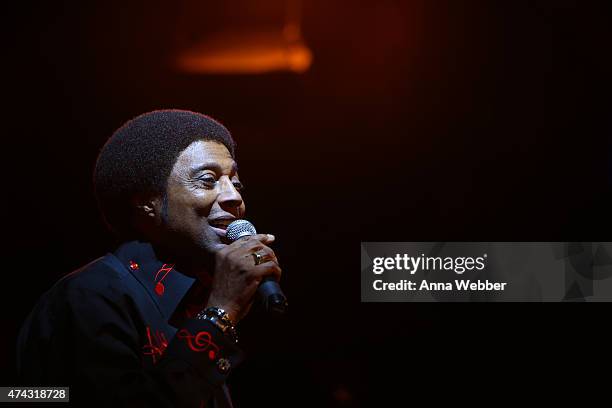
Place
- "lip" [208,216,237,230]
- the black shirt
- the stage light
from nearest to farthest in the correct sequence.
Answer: the black shirt
"lip" [208,216,237,230]
the stage light

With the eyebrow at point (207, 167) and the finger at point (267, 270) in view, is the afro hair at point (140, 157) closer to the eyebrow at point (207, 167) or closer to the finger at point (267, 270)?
the eyebrow at point (207, 167)

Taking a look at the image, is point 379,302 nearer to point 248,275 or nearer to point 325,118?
point 325,118

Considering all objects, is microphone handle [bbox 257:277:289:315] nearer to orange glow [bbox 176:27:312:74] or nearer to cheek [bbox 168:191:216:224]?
→ cheek [bbox 168:191:216:224]

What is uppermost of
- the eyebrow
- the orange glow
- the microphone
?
the orange glow

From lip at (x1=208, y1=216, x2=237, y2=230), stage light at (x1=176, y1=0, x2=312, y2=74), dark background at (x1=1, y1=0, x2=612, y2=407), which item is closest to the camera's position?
lip at (x1=208, y1=216, x2=237, y2=230)

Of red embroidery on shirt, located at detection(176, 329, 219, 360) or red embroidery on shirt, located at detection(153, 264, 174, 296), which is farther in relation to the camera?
red embroidery on shirt, located at detection(153, 264, 174, 296)

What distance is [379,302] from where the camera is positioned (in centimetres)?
355

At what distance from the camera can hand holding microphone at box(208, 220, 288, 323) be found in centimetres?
148

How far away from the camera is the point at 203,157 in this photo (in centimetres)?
179

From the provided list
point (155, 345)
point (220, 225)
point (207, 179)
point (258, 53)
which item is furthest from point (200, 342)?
point (258, 53)

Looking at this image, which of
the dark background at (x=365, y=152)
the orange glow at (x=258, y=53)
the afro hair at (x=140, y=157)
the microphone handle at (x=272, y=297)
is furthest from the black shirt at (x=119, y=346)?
the orange glow at (x=258, y=53)

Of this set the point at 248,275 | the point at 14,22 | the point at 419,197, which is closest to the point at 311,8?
the point at 419,197

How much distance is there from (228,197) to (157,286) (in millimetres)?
305

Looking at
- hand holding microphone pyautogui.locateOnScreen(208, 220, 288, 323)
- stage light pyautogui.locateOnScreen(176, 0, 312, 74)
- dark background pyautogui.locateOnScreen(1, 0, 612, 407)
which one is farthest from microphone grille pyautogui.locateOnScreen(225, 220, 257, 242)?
stage light pyautogui.locateOnScreen(176, 0, 312, 74)
